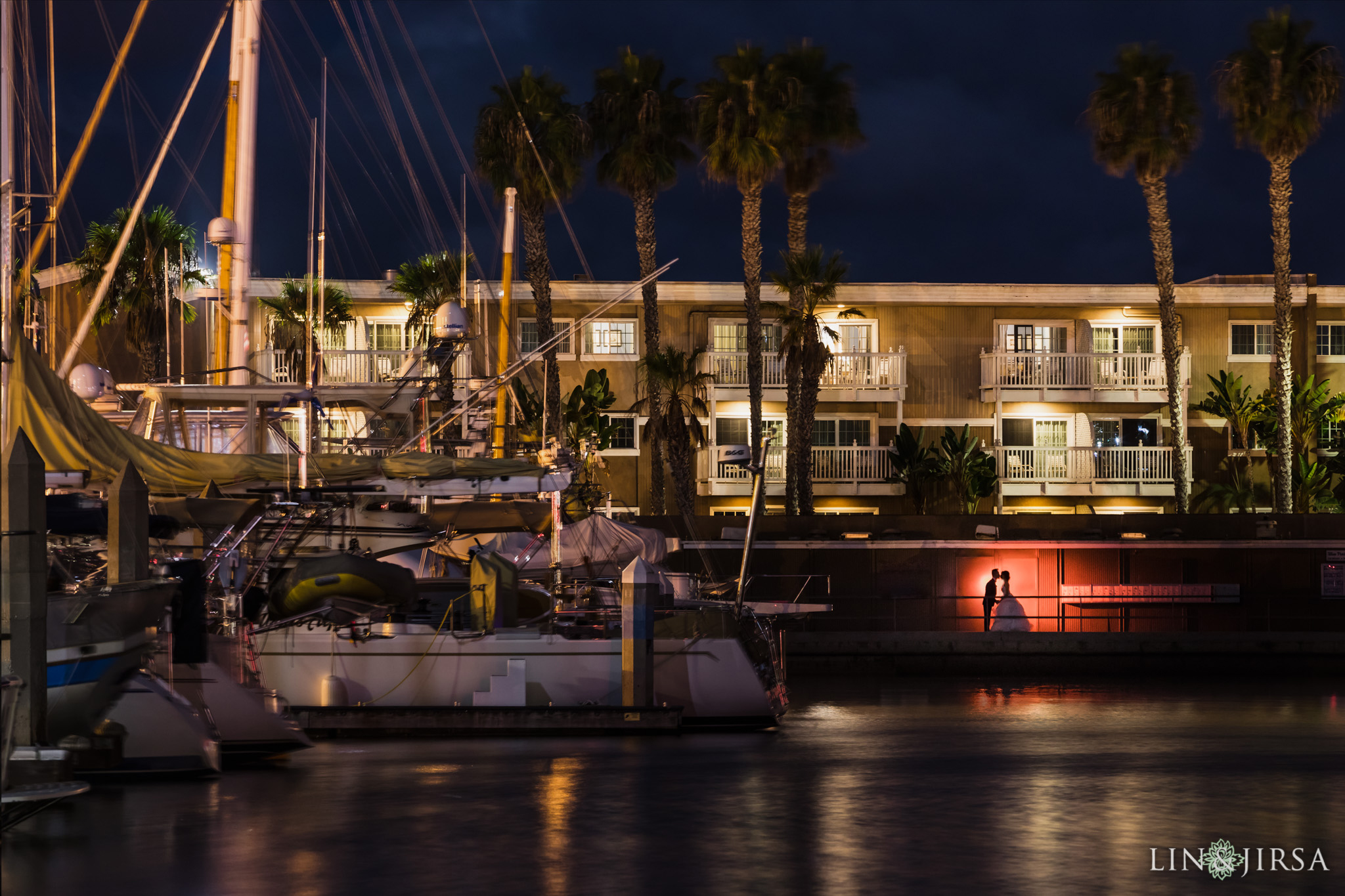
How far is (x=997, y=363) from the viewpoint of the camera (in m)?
44.3

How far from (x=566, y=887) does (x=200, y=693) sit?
7633 millimetres

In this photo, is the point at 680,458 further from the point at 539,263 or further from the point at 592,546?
the point at 592,546

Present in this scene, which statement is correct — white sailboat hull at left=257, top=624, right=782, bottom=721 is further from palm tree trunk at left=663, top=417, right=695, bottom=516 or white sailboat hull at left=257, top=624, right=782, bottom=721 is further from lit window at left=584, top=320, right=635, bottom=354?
lit window at left=584, top=320, right=635, bottom=354

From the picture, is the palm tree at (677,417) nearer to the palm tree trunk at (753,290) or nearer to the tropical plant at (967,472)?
the palm tree trunk at (753,290)

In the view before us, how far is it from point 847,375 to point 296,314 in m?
16.5

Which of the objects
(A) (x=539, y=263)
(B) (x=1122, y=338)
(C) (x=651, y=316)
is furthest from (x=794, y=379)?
(B) (x=1122, y=338)

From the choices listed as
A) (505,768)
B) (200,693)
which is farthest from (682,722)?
(200,693)

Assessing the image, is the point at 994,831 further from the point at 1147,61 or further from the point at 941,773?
the point at 1147,61

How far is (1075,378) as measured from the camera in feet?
145

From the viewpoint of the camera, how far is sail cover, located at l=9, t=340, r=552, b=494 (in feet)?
59.6

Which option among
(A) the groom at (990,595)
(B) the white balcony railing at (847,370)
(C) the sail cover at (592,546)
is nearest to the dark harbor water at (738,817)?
(C) the sail cover at (592,546)

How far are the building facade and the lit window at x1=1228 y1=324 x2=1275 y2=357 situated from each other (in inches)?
1.6

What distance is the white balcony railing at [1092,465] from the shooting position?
1714 inches

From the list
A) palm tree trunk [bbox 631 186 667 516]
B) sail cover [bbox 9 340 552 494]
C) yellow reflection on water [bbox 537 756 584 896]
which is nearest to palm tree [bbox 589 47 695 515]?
palm tree trunk [bbox 631 186 667 516]
